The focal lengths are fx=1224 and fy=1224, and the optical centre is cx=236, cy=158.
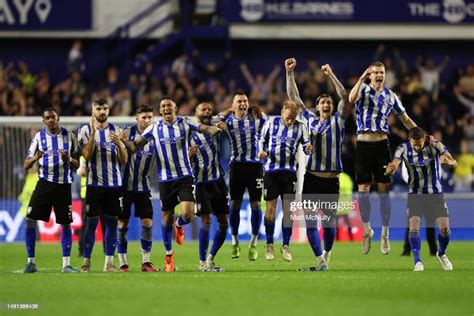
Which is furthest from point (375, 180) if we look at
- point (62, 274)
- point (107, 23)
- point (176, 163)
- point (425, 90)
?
point (107, 23)

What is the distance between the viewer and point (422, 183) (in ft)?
52.3

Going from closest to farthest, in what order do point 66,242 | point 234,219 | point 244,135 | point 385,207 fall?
point 66,242, point 385,207, point 244,135, point 234,219

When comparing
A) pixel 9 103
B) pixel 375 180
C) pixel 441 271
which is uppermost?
pixel 9 103

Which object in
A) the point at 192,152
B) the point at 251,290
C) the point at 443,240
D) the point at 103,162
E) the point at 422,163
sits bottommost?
the point at 251,290

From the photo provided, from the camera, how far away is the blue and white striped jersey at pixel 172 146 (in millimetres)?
15641

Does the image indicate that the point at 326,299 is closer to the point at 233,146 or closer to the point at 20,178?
the point at 233,146

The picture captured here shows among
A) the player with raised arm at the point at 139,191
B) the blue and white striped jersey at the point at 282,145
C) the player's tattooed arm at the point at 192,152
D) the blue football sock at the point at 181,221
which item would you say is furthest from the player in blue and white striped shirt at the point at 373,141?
the player with raised arm at the point at 139,191

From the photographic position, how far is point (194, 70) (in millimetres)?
28688

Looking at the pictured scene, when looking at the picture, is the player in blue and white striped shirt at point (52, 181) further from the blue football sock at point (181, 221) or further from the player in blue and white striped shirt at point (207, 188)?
the player in blue and white striped shirt at point (207, 188)

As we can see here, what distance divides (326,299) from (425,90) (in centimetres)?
1615

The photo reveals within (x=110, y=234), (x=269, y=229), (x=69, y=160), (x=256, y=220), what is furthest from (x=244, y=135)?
(x=69, y=160)

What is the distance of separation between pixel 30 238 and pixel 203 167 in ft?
8.01

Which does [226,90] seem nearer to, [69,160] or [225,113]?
[225,113]

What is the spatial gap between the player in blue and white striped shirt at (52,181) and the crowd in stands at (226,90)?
9843 mm
